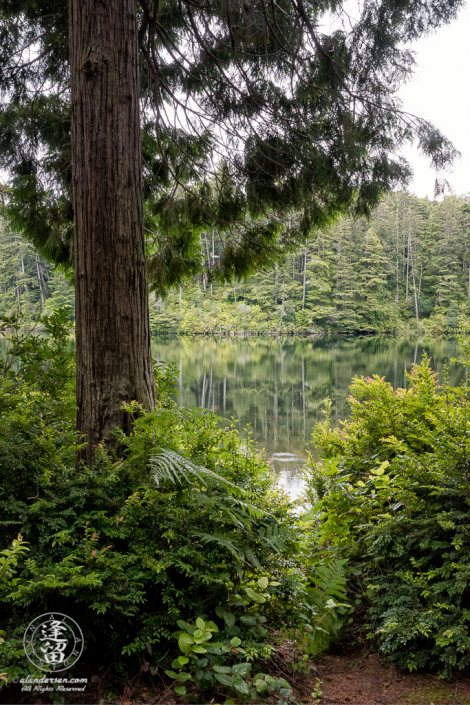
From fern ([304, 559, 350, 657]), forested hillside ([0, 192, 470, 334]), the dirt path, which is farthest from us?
forested hillside ([0, 192, 470, 334])

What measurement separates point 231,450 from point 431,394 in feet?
4.42

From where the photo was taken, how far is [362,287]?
4481 cm

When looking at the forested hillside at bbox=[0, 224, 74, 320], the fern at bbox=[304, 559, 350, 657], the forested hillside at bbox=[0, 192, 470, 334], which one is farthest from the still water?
the forested hillside at bbox=[0, 224, 74, 320]

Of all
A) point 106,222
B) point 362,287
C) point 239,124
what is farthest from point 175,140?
point 362,287

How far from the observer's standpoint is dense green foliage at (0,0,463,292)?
3.93 m

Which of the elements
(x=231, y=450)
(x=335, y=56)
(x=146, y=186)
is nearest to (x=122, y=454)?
(x=231, y=450)

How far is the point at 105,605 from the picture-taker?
1.45m

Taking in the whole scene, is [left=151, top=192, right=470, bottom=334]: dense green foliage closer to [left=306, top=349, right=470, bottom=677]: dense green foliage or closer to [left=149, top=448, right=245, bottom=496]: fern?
[left=306, top=349, right=470, bottom=677]: dense green foliage

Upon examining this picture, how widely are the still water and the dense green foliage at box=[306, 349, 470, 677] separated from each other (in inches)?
66.6

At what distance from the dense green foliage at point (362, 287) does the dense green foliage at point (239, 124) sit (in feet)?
120

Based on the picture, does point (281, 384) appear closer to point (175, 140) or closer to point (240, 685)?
point (175, 140)

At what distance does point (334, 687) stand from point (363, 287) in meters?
45.4

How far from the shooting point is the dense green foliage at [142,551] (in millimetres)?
1525

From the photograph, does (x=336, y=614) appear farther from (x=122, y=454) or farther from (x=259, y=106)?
(x=259, y=106)
